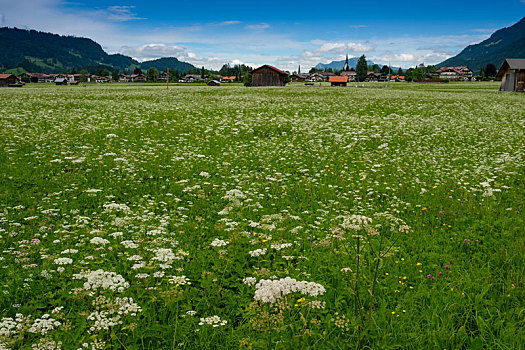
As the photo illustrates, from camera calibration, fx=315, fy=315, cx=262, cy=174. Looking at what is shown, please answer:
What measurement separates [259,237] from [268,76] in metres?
81.6

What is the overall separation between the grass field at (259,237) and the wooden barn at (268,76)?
6857 centimetres

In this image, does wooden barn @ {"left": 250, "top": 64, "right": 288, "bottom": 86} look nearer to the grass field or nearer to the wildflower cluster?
the grass field

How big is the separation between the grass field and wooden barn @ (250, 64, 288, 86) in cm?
6857

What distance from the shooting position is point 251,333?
4.05 metres

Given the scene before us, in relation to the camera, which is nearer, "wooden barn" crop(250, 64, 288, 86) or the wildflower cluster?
the wildflower cluster

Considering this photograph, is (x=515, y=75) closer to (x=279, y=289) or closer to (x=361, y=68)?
(x=279, y=289)

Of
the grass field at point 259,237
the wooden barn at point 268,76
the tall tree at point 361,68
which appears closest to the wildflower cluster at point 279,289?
the grass field at point 259,237

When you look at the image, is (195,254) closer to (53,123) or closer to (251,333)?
(251,333)

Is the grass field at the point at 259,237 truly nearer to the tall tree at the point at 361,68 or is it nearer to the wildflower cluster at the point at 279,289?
the wildflower cluster at the point at 279,289

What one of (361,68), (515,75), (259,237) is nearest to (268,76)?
(515,75)

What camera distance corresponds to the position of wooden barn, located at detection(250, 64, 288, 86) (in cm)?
8238

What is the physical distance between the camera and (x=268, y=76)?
83125 millimetres

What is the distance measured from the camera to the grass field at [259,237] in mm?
3875

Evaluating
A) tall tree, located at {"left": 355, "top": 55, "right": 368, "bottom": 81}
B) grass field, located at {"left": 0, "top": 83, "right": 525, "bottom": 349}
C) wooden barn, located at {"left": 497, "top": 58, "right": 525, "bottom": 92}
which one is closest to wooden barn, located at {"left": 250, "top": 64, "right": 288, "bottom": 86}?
wooden barn, located at {"left": 497, "top": 58, "right": 525, "bottom": 92}
